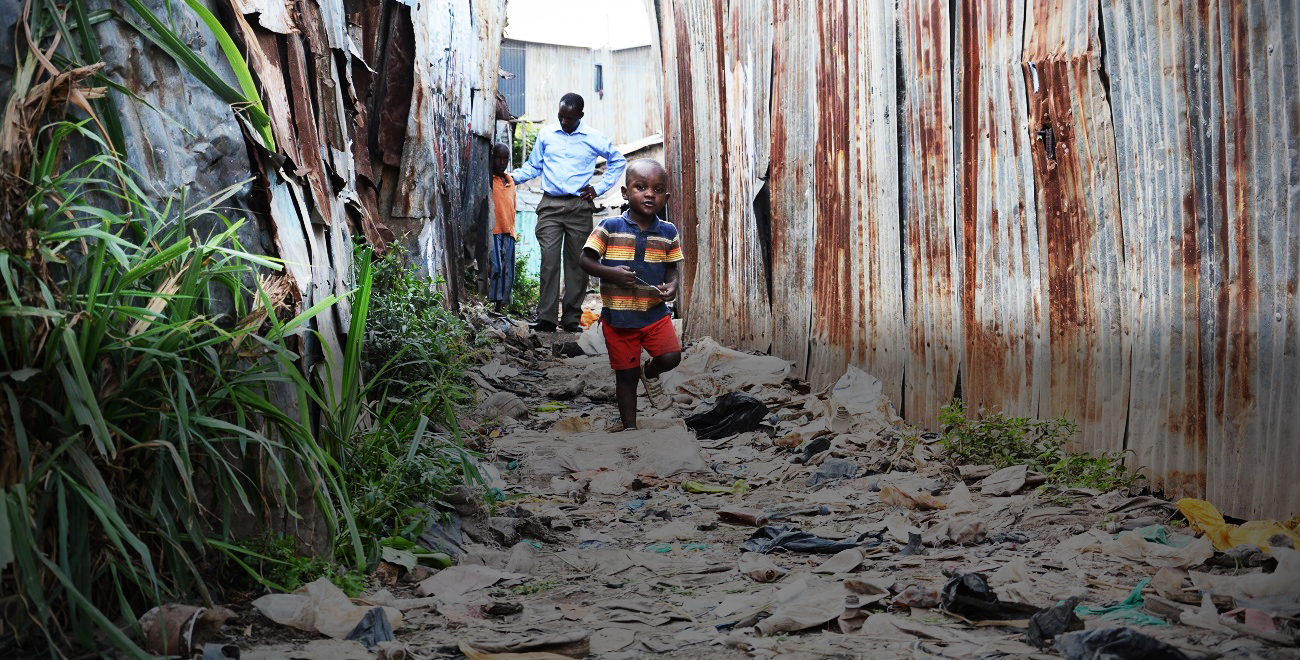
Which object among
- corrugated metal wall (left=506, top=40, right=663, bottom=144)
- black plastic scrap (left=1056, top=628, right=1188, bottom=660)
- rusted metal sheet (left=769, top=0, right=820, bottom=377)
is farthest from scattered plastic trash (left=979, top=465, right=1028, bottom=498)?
corrugated metal wall (left=506, top=40, right=663, bottom=144)

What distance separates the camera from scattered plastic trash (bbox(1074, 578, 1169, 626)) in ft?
7.18

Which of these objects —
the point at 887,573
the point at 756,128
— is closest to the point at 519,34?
the point at 756,128

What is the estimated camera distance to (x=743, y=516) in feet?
11.3

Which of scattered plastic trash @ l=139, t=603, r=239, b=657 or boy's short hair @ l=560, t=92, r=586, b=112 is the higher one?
boy's short hair @ l=560, t=92, r=586, b=112

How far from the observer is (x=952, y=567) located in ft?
8.99

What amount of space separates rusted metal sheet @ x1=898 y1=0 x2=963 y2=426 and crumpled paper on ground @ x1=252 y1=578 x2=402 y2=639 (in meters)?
2.86

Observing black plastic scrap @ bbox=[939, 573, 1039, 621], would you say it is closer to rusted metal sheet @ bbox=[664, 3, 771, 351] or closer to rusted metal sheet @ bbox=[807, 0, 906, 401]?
rusted metal sheet @ bbox=[807, 0, 906, 401]

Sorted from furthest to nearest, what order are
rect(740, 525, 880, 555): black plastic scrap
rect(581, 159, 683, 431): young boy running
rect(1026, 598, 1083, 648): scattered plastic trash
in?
1. rect(581, 159, 683, 431): young boy running
2. rect(740, 525, 880, 555): black plastic scrap
3. rect(1026, 598, 1083, 648): scattered plastic trash

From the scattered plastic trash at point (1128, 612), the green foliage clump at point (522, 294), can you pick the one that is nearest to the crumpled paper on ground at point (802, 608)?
the scattered plastic trash at point (1128, 612)

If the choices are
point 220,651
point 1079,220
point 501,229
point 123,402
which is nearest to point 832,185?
point 1079,220

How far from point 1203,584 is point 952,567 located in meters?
0.60

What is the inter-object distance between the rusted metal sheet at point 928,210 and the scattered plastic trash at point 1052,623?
7.53 feet

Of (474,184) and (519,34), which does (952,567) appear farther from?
(519,34)

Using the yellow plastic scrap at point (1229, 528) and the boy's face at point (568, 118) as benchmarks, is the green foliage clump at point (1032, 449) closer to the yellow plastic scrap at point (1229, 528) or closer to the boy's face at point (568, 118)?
the yellow plastic scrap at point (1229, 528)
